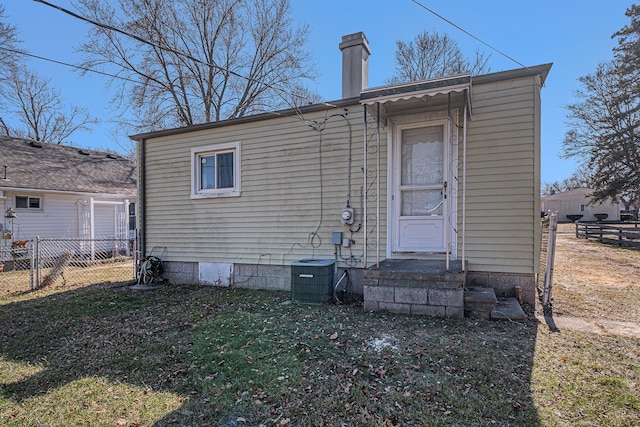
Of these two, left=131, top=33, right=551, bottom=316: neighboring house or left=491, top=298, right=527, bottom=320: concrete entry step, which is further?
left=131, top=33, right=551, bottom=316: neighboring house

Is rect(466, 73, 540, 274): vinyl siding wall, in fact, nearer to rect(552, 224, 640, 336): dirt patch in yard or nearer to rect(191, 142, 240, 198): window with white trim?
rect(552, 224, 640, 336): dirt patch in yard

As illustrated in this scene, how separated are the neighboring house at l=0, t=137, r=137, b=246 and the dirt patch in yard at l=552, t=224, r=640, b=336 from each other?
533 inches

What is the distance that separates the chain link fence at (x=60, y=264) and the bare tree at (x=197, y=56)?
19.1 feet

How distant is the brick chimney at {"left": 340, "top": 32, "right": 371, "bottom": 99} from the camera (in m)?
6.19

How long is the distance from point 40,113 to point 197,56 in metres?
12.9

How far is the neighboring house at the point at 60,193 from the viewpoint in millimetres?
10719

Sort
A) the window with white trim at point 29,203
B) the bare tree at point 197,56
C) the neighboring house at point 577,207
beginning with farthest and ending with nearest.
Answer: the neighboring house at point 577,207, the bare tree at point 197,56, the window with white trim at point 29,203

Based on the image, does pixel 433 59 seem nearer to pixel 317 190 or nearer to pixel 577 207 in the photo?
pixel 317 190

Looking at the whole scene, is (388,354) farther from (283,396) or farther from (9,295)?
(9,295)

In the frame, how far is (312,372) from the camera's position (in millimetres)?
3037

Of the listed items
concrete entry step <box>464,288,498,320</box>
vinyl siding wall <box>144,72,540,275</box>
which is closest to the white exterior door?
vinyl siding wall <box>144,72,540,275</box>

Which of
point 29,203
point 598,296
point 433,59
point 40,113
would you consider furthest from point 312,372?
point 40,113

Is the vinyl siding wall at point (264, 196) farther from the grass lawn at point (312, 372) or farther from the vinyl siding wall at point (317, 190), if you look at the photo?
the grass lawn at point (312, 372)

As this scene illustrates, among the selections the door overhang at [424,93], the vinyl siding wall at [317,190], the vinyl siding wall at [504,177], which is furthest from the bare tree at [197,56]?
the vinyl siding wall at [504,177]
